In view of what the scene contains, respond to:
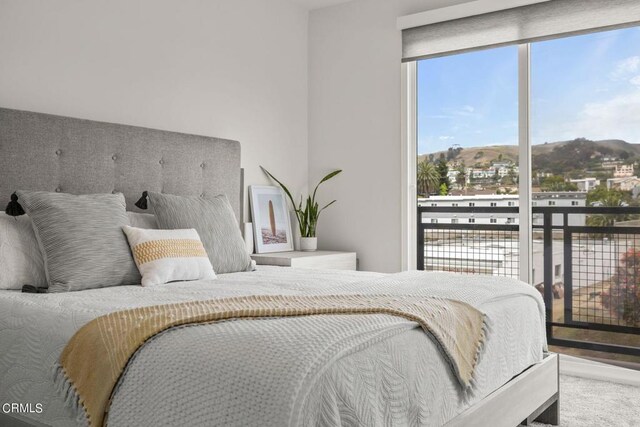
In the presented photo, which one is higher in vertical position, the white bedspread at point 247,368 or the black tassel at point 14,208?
the black tassel at point 14,208

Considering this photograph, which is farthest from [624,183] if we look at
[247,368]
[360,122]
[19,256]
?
[19,256]

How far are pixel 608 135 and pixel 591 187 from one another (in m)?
0.32

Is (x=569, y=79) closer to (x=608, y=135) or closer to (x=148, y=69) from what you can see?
(x=608, y=135)

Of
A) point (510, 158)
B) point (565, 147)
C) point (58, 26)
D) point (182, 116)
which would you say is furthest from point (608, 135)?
point (58, 26)

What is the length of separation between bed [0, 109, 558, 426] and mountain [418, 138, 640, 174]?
1.39 metres

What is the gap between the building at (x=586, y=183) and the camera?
3572mm

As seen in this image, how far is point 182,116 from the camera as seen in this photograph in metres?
3.69

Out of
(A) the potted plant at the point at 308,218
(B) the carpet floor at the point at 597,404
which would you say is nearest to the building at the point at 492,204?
(A) the potted plant at the point at 308,218

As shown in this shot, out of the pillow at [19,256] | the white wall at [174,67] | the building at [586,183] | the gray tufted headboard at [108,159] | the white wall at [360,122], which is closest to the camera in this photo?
the pillow at [19,256]

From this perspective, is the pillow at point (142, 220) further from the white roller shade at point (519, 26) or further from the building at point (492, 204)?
the white roller shade at point (519, 26)

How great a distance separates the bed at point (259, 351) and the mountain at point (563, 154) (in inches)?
54.6

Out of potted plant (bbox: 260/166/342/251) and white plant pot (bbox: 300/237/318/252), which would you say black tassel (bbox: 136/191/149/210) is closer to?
potted plant (bbox: 260/166/342/251)

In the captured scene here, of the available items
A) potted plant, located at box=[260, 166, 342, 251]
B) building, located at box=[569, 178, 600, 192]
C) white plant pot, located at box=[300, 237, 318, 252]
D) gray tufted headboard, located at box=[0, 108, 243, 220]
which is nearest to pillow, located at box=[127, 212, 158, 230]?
gray tufted headboard, located at box=[0, 108, 243, 220]

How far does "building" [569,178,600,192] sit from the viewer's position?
11.7 ft
